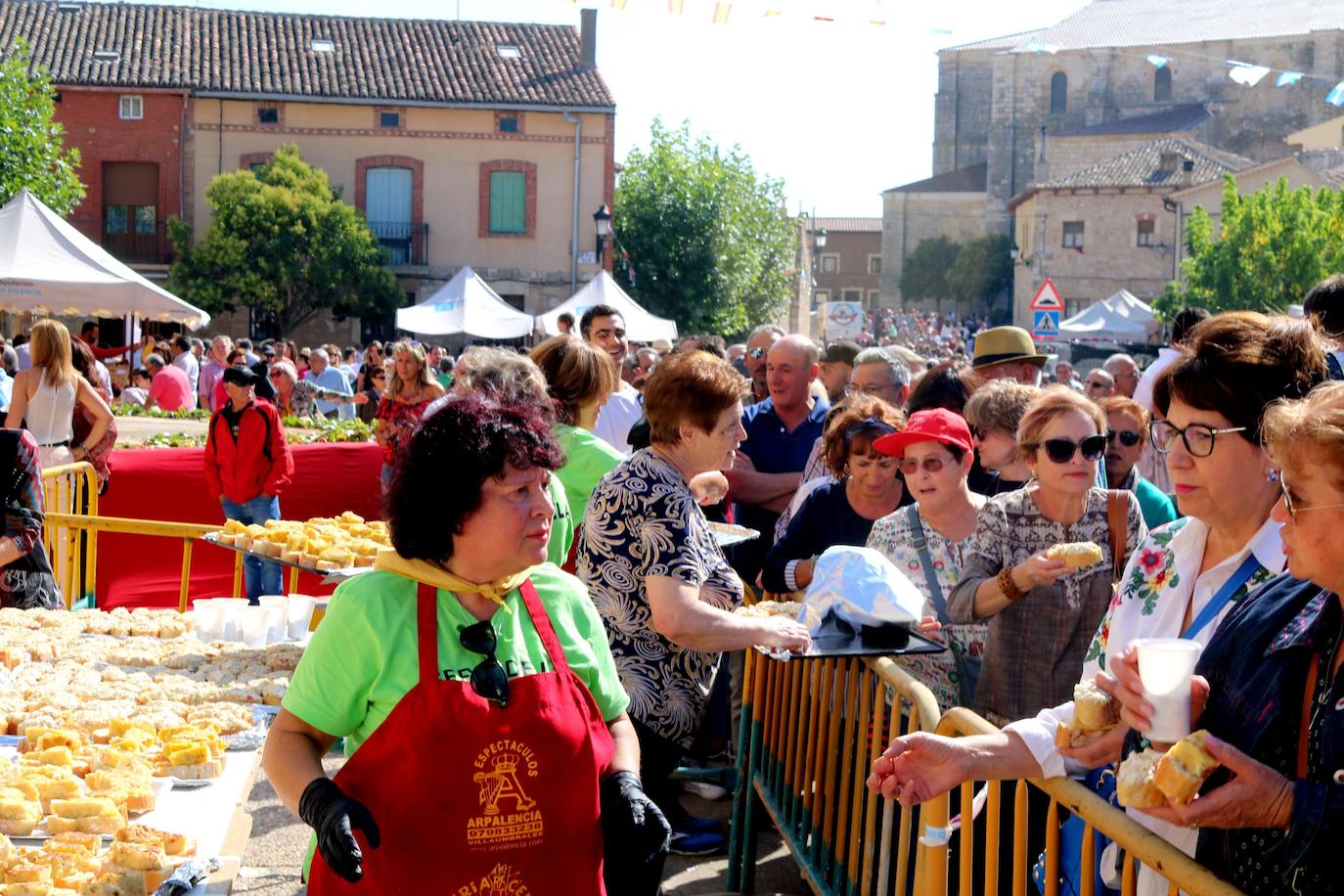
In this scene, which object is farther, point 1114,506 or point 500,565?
point 1114,506

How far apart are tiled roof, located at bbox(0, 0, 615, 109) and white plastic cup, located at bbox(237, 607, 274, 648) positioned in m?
33.4

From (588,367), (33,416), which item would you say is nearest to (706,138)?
(33,416)

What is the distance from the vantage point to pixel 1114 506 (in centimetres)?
427

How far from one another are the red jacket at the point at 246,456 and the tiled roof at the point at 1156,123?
72.6m

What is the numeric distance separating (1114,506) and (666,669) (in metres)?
1.43

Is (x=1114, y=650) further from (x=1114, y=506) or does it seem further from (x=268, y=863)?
(x=268, y=863)

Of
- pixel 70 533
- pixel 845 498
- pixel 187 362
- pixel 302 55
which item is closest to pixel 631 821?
pixel 845 498

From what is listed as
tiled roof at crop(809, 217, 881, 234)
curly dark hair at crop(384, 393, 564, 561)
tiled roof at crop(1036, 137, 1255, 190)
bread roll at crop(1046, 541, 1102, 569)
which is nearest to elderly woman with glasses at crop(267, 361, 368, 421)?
bread roll at crop(1046, 541, 1102, 569)

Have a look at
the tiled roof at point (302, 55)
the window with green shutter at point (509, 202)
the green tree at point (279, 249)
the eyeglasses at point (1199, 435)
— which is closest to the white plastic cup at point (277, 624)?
the eyeglasses at point (1199, 435)

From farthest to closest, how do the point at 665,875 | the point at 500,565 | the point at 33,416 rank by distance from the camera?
1. the point at 33,416
2. the point at 665,875
3. the point at 500,565

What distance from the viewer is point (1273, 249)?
1804 inches

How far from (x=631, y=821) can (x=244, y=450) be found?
7539 millimetres

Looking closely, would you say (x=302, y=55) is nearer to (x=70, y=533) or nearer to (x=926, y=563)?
(x=70, y=533)

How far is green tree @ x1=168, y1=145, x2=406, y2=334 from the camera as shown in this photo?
35375 mm
